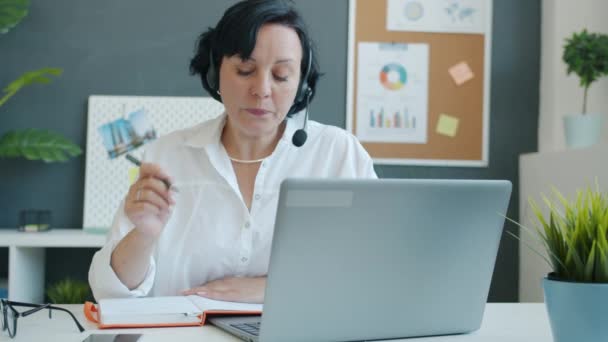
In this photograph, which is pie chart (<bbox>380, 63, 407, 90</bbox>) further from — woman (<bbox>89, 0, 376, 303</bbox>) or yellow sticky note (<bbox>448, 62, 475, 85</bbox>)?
woman (<bbox>89, 0, 376, 303</bbox>)

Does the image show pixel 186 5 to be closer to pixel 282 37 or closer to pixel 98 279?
pixel 282 37

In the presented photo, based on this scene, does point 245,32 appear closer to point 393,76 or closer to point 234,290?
point 234,290

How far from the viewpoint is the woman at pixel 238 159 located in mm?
1513

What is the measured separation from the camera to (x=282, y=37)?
5.10ft

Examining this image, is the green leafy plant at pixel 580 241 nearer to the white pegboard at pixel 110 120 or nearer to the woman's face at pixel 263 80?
the woman's face at pixel 263 80

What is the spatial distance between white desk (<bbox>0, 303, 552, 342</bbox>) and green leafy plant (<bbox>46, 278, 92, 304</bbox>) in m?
1.55

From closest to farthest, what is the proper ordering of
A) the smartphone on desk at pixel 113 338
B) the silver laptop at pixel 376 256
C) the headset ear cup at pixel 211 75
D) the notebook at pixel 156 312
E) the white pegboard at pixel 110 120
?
the silver laptop at pixel 376 256
the smartphone on desk at pixel 113 338
the notebook at pixel 156 312
the headset ear cup at pixel 211 75
the white pegboard at pixel 110 120

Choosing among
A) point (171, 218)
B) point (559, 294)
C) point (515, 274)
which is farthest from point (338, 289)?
point (515, 274)

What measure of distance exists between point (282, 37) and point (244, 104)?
0.56 feet

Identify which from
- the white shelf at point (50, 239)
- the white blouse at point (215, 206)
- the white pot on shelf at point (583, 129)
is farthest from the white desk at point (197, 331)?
the white pot on shelf at point (583, 129)

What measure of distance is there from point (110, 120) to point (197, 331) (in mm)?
2043

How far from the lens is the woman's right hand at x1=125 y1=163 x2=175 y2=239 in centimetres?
114

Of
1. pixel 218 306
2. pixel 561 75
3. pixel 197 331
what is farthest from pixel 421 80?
pixel 197 331

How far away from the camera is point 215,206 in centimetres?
161
